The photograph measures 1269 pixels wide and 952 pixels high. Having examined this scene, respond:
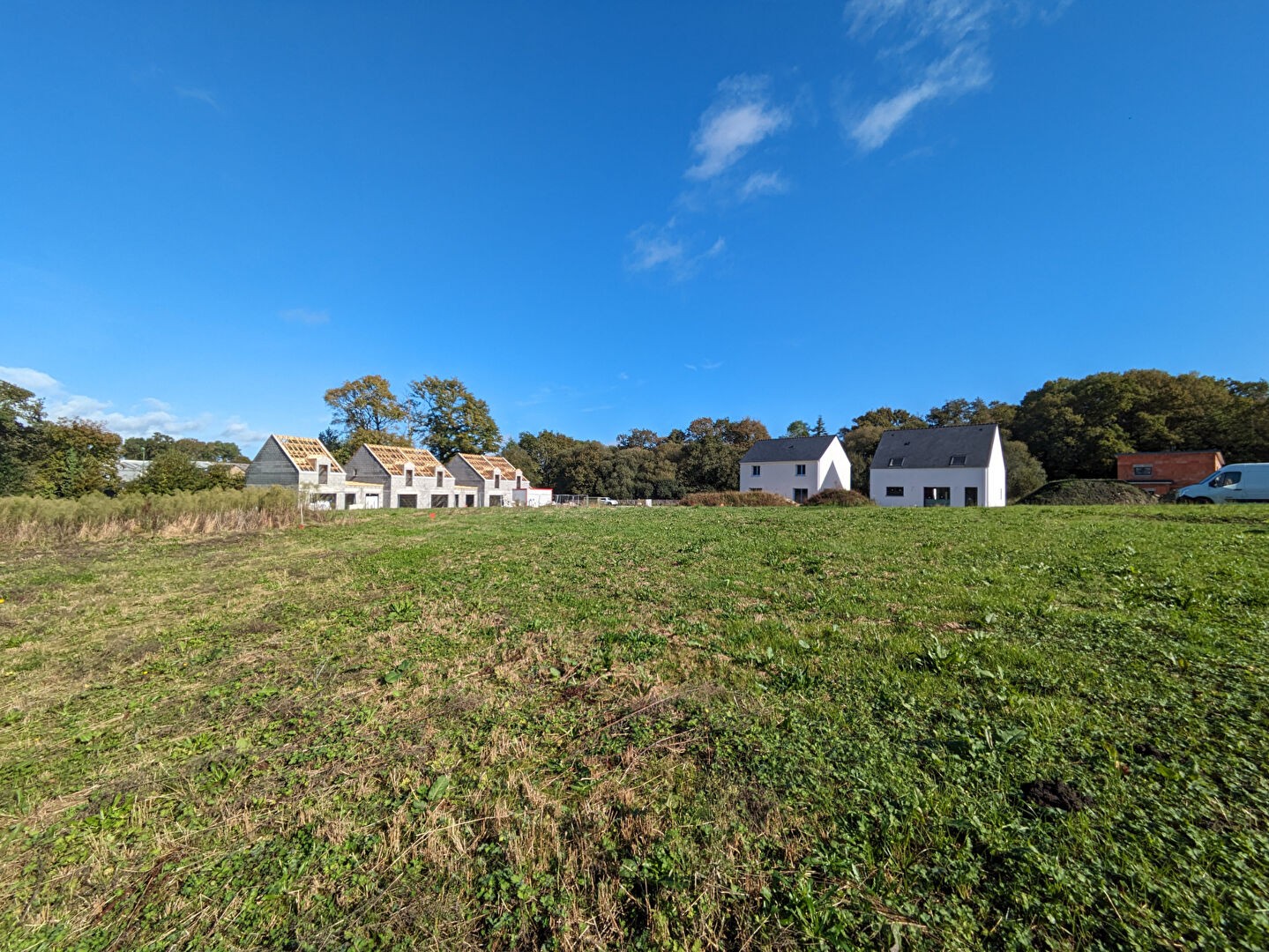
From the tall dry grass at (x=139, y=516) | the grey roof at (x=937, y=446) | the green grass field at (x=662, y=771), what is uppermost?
the grey roof at (x=937, y=446)

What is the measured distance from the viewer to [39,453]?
104ft

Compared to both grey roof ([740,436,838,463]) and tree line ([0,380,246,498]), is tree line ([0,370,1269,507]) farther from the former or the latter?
grey roof ([740,436,838,463])

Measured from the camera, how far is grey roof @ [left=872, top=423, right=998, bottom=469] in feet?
116

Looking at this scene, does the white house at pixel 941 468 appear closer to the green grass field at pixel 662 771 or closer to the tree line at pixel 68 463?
the green grass field at pixel 662 771

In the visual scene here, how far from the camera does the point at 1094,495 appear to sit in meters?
22.6

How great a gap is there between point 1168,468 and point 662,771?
52271mm

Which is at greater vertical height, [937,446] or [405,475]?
[937,446]

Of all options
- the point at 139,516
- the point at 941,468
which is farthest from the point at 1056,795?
the point at 941,468

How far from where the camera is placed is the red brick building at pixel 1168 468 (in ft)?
114

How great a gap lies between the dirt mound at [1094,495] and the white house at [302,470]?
1752 inches

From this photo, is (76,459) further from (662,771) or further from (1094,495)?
(1094,495)

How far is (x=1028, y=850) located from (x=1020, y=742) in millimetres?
998

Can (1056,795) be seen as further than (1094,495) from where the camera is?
No

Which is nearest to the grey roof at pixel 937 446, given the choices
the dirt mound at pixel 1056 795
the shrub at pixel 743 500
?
the shrub at pixel 743 500
